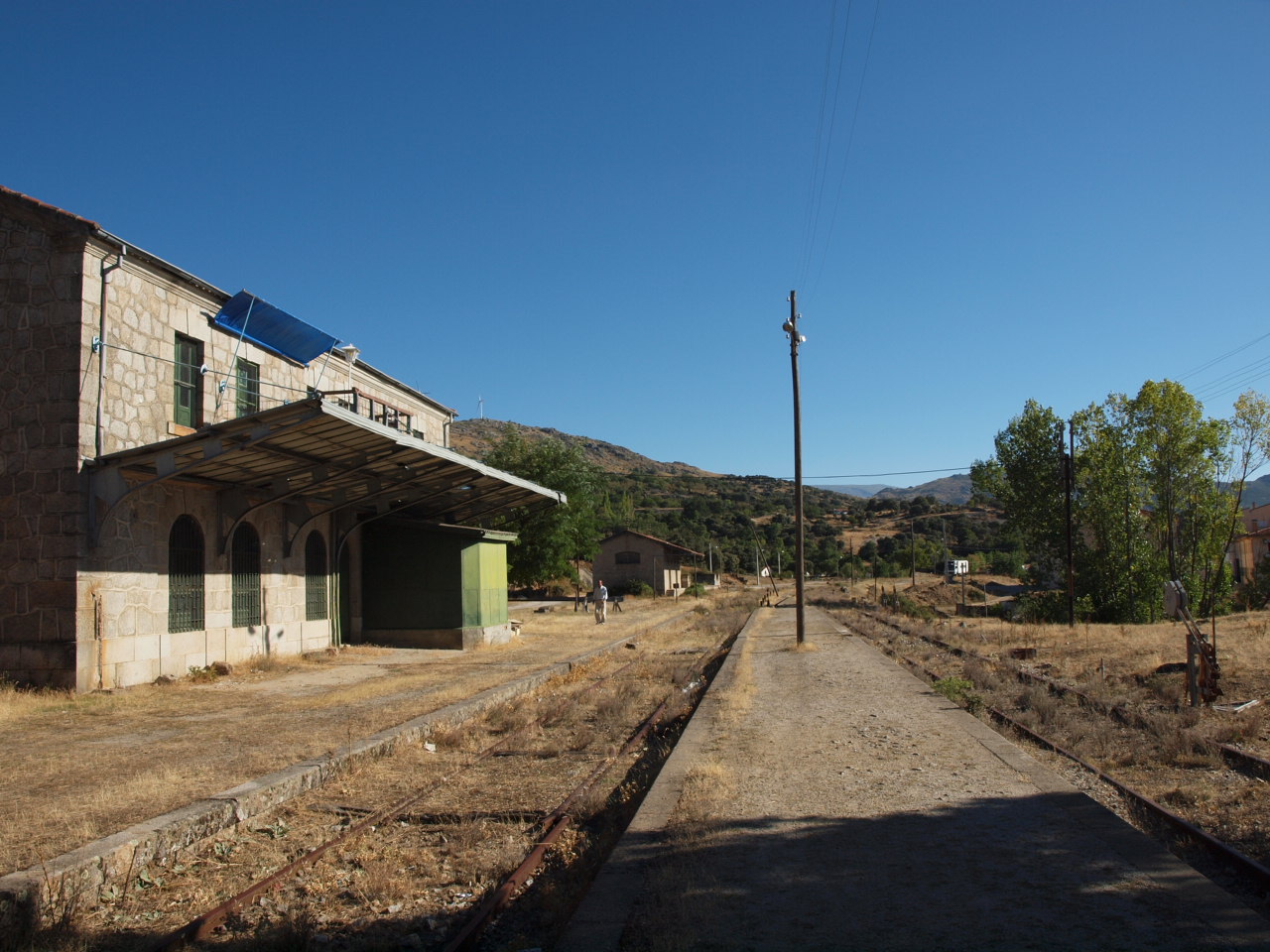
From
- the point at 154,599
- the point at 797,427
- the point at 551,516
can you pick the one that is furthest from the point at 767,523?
the point at 154,599

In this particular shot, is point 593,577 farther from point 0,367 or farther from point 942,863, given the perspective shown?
point 942,863

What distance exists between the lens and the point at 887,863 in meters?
5.86

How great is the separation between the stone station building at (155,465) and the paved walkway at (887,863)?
30.7ft

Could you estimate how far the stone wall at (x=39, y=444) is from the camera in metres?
13.8

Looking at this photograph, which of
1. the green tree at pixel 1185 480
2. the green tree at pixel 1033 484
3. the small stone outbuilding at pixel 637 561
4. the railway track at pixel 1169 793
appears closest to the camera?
the railway track at pixel 1169 793

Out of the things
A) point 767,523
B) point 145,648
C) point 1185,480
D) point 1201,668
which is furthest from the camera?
point 767,523

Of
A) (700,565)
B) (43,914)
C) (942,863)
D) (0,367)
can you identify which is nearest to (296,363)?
(0,367)

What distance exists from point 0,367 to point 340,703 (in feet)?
24.5

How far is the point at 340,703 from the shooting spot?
13953 millimetres

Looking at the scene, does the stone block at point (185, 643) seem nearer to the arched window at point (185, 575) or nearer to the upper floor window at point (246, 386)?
the arched window at point (185, 575)

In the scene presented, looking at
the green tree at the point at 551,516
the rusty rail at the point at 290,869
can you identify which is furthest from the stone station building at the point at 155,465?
the green tree at the point at 551,516

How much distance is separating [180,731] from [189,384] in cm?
763

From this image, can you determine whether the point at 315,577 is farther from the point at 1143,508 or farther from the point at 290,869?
the point at 1143,508

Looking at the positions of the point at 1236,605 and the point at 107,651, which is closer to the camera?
the point at 107,651
